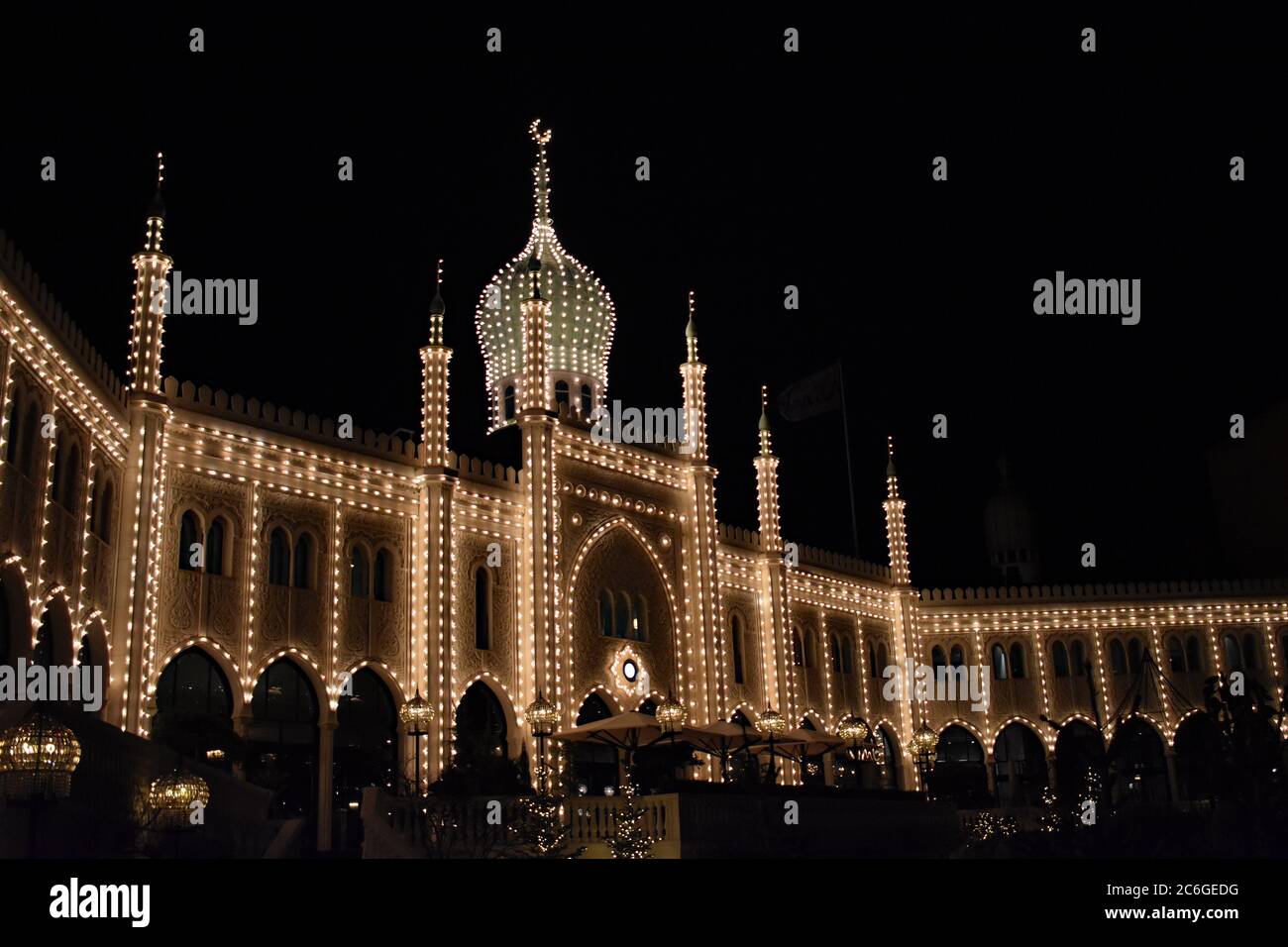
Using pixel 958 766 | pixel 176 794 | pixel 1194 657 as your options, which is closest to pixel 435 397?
pixel 176 794

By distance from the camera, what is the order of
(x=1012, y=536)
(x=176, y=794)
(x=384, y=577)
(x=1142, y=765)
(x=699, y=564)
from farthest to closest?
(x=1012, y=536) → (x=1142, y=765) → (x=699, y=564) → (x=384, y=577) → (x=176, y=794)

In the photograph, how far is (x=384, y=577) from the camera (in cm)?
2977

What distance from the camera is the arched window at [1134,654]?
43594 millimetres

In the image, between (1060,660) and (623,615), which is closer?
(623,615)

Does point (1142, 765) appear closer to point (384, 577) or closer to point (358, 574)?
point (384, 577)

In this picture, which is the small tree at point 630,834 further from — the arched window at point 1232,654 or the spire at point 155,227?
the arched window at point 1232,654

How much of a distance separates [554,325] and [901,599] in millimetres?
14912

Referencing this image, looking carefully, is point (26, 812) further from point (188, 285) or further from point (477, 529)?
point (477, 529)

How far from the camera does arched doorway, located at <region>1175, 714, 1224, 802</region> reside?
33.1m

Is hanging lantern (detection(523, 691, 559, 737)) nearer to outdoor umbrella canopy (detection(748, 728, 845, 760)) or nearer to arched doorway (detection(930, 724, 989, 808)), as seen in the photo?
outdoor umbrella canopy (detection(748, 728, 845, 760))

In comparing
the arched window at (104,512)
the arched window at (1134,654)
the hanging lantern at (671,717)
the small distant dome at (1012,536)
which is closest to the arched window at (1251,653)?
the arched window at (1134,654)

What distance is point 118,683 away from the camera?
23688 millimetres

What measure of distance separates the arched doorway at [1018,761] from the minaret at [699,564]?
1246 cm

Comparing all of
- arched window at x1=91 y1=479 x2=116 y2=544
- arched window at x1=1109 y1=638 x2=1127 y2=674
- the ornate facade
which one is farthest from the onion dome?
arched window at x1=1109 y1=638 x2=1127 y2=674
